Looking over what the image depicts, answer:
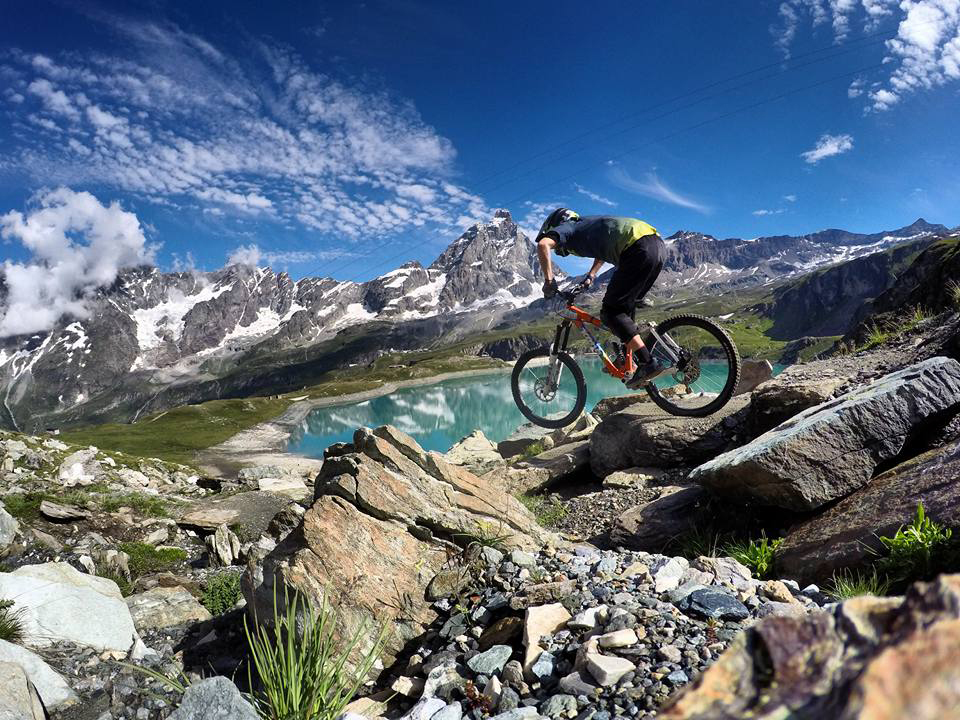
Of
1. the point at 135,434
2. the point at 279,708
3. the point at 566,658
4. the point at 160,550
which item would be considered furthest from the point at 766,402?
the point at 135,434

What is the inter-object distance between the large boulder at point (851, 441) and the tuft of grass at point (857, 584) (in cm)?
197

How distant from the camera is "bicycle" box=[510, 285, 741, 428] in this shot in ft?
34.6

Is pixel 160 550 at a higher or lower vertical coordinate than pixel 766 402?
lower

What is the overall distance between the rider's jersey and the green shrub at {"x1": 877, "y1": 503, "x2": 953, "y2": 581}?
581cm

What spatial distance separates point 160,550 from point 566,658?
45.1ft

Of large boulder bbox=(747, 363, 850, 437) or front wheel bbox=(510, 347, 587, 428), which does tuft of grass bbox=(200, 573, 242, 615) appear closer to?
front wheel bbox=(510, 347, 587, 428)

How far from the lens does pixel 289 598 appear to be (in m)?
6.50

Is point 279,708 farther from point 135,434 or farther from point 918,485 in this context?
point 135,434

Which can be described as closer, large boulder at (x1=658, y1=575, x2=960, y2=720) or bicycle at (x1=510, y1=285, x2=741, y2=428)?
large boulder at (x1=658, y1=575, x2=960, y2=720)

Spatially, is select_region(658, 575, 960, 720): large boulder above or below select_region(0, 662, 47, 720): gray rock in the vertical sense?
above

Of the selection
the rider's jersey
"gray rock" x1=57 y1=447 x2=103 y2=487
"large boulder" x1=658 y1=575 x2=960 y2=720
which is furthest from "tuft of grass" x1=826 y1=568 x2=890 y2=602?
"gray rock" x1=57 y1=447 x2=103 y2=487

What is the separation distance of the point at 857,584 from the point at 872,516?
1.28 meters

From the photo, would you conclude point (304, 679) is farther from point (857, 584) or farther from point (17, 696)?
point (857, 584)

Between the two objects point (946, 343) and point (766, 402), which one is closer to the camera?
point (946, 343)
